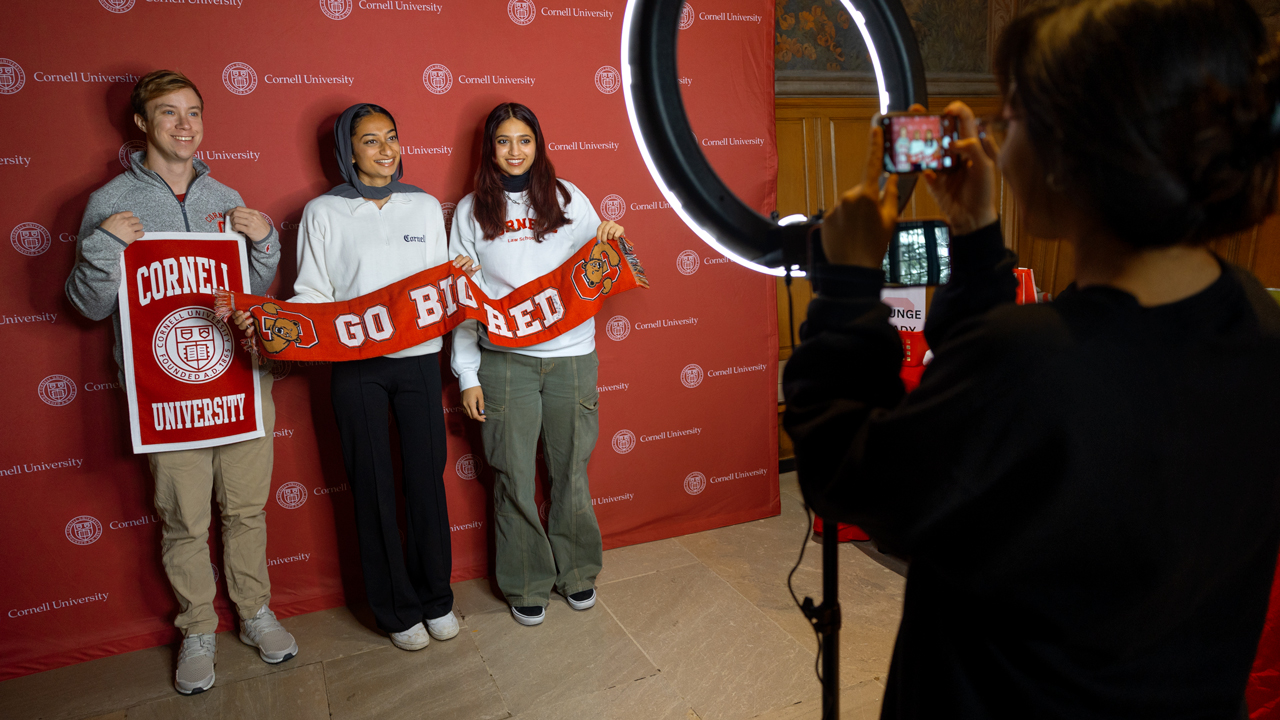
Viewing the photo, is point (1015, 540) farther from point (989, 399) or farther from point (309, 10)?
point (309, 10)

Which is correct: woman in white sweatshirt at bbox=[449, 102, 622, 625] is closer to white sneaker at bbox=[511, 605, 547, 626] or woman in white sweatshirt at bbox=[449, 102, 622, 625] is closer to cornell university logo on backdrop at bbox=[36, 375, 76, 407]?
white sneaker at bbox=[511, 605, 547, 626]

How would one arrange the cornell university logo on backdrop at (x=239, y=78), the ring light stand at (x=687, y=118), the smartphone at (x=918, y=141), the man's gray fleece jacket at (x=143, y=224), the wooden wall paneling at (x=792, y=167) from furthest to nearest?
the wooden wall paneling at (x=792, y=167) < the cornell university logo on backdrop at (x=239, y=78) < the man's gray fleece jacket at (x=143, y=224) < the ring light stand at (x=687, y=118) < the smartphone at (x=918, y=141)

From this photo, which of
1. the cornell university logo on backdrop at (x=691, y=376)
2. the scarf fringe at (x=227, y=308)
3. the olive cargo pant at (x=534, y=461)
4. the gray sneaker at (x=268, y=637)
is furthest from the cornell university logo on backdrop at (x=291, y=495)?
the cornell university logo on backdrop at (x=691, y=376)

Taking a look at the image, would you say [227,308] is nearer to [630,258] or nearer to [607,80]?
[630,258]

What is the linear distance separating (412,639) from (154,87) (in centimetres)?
185

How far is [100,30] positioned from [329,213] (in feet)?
2.86

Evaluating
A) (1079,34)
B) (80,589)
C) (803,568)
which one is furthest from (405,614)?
(1079,34)

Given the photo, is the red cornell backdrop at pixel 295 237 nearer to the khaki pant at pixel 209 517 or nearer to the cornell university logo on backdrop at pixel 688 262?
the cornell university logo on backdrop at pixel 688 262

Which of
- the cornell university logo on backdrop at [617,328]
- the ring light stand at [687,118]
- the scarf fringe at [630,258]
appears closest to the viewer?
the ring light stand at [687,118]

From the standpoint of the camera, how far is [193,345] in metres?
2.27

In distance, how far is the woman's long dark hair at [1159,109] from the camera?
521 mm

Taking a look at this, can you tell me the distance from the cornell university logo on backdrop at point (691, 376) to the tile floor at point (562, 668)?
0.82 metres

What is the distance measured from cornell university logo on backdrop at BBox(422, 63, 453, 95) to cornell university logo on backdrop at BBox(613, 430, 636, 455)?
4.89ft

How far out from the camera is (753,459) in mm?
3391
